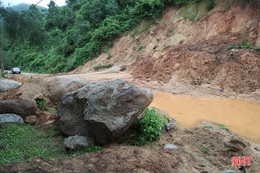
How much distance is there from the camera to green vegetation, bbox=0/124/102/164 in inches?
124

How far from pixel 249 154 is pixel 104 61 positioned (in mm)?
17899

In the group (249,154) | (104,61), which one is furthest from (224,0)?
(249,154)

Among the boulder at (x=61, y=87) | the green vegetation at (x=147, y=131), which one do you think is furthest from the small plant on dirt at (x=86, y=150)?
the boulder at (x=61, y=87)

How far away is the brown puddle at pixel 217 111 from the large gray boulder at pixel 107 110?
2.40 metres

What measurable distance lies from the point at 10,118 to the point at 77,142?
2.26 meters

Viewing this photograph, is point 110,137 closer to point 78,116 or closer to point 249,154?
point 78,116

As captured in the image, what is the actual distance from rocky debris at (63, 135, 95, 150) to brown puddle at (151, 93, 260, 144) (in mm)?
3079

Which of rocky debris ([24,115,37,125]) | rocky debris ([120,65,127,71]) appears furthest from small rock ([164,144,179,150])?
rocky debris ([120,65,127,71])

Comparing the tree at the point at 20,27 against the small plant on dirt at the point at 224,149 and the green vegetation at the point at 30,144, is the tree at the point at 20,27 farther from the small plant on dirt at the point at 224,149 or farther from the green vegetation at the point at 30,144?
the small plant on dirt at the point at 224,149

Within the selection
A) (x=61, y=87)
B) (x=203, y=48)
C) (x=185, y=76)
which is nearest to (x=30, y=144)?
(x=61, y=87)

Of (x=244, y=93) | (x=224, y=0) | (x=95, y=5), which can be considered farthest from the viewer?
(x=95, y=5)

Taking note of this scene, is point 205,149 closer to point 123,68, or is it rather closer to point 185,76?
point 185,76

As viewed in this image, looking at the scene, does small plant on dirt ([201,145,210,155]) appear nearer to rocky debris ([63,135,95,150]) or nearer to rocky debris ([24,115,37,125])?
rocky debris ([63,135,95,150])

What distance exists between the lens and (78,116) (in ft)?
14.9
